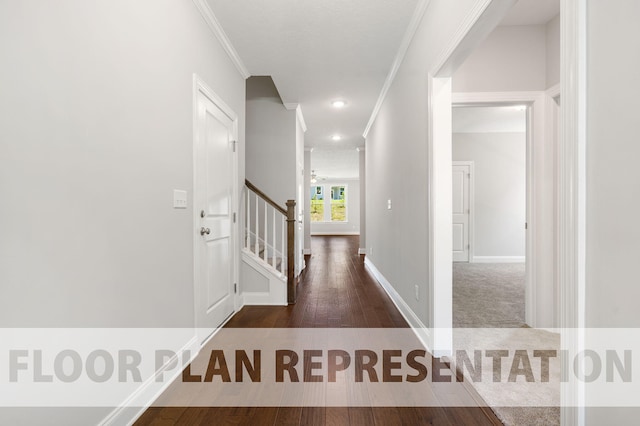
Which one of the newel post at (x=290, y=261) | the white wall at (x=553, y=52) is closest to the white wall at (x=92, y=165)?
the newel post at (x=290, y=261)

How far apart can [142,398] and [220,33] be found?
9.03ft

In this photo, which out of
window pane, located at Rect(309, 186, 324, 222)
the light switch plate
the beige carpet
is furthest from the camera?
window pane, located at Rect(309, 186, 324, 222)

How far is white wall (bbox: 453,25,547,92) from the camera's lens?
9.61 ft

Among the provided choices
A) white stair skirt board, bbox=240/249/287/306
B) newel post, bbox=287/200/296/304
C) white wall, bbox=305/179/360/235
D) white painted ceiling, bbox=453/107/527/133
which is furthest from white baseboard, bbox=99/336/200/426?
white wall, bbox=305/179/360/235

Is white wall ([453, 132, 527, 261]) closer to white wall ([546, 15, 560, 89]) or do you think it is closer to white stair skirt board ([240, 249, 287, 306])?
white wall ([546, 15, 560, 89])

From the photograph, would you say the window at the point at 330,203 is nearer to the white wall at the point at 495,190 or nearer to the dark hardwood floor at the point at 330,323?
the dark hardwood floor at the point at 330,323

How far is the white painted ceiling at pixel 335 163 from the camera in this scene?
30.3ft

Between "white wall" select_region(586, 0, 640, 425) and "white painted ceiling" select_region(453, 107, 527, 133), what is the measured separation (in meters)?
4.32

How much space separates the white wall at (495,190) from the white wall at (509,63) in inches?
156

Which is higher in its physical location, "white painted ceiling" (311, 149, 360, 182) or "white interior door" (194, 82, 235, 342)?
"white painted ceiling" (311, 149, 360, 182)

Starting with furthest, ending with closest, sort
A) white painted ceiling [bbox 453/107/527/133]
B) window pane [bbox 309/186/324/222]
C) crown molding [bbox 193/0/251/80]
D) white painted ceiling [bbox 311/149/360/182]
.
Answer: window pane [bbox 309/186/324/222]
white painted ceiling [bbox 311/149/360/182]
white painted ceiling [bbox 453/107/527/133]
crown molding [bbox 193/0/251/80]

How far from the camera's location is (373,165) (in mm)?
5664

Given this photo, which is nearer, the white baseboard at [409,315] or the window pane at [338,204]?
the white baseboard at [409,315]

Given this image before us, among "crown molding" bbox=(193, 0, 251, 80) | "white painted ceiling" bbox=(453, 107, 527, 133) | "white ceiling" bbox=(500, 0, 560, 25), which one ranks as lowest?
"crown molding" bbox=(193, 0, 251, 80)
